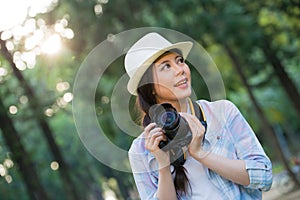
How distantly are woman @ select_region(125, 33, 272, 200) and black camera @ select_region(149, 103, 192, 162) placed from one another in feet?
0.05

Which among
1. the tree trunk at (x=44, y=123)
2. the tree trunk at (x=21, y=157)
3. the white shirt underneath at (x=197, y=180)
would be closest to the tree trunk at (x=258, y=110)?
Answer: the tree trunk at (x=44, y=123)

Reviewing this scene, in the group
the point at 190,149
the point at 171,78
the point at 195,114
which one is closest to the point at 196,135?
the point at 190,149

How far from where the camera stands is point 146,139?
2.66m

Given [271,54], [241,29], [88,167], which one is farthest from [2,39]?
[88,167]

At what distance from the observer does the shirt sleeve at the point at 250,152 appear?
8.67ft

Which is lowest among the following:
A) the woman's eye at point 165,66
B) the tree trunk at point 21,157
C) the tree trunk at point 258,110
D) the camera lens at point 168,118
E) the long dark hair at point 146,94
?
the tree trunk at point 258,110

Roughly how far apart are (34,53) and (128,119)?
1510 cm

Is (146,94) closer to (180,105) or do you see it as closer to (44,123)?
(180,105)

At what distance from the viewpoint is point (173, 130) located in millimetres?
2604

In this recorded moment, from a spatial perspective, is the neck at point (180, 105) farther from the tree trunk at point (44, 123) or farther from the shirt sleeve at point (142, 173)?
the tree trunk at point (44, 123)

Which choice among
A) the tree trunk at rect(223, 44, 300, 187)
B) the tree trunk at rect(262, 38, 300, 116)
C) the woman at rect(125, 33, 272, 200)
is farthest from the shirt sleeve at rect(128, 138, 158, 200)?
the tree trunk at rect(262, 38, 300, 116)

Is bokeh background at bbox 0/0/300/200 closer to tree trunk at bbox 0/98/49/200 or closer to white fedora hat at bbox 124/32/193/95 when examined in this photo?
tree trunk at bbox 0/98/49/200

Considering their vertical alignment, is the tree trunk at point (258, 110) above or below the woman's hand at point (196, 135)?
below

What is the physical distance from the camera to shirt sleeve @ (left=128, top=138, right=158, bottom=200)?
276 cm
